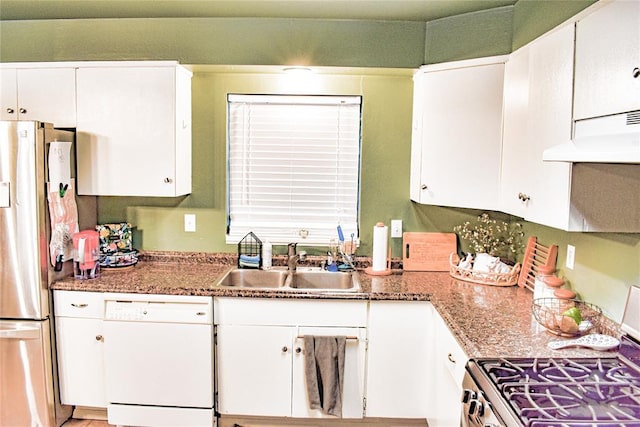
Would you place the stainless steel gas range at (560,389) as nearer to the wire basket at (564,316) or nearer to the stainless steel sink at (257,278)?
the wire basket at (564,316)

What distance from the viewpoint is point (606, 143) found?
53.0 inches

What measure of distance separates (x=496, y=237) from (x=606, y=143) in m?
1.57

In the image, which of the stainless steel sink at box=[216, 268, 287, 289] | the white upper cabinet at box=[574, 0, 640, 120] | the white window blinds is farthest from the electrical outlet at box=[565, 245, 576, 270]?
the stainless steel sink at box=[216, 268, 287, 289]

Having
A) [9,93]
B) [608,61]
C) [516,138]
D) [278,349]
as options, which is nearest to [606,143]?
[608,61]

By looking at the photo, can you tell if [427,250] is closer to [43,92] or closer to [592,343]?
[592,343]

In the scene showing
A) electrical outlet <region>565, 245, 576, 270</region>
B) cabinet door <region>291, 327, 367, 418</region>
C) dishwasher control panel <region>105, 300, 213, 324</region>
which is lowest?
cabinet door <region>291, 327, 367, 418</region>

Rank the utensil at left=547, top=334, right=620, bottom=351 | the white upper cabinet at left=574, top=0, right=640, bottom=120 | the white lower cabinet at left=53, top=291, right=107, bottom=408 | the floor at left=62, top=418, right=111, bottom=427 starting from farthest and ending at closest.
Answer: the floor at left=62, top=418, right=111, bottom=427
the white lower cabinet at left=53, top=291, right=107, bottom=408
the utensil at left=547, top=334, right=620, bottom=351
the white upper cabinet at left=574, top=0, right=640, bottom=120

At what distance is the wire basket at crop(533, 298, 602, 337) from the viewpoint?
181 centimetres

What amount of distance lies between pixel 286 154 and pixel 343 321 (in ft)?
3.79

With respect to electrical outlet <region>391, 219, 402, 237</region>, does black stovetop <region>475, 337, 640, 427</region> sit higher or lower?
lower

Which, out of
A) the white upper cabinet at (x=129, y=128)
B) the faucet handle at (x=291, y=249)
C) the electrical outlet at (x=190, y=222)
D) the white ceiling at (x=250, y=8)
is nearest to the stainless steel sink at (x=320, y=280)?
the faucet handle at (x=291, y=249)

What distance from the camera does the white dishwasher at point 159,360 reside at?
2459 millimetres

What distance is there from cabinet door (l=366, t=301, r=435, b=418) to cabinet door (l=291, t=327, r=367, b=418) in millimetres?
48

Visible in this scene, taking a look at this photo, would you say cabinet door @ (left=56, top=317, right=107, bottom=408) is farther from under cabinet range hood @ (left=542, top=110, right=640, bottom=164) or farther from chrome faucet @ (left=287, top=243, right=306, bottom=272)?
under cabinet range hood @ (left=542, top=110, right=640, bottom=164)
